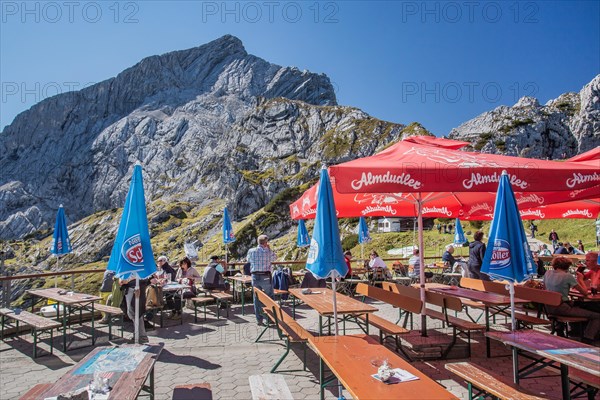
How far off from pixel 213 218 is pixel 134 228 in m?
67.5

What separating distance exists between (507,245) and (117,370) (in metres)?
4.46

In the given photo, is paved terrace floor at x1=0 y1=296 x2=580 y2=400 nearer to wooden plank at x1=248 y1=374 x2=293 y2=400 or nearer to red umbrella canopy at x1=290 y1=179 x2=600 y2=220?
wooden plank at x1=248 y1=374 x2=293 y2=400

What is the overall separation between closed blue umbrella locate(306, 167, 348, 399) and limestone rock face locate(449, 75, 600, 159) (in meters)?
62.1

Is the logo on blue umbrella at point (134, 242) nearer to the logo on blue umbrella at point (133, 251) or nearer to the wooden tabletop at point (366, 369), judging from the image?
the logo on blue umbrella at point (133, 251)

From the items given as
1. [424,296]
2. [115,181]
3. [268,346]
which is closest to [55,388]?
[268,346]

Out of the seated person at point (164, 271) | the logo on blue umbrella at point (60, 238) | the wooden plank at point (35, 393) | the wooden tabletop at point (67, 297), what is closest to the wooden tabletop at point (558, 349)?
the wooden plank at point (35, 393)

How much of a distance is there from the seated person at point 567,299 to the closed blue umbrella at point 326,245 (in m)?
4.59

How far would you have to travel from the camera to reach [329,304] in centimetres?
654

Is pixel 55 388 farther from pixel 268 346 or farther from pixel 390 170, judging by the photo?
pixel 268 346

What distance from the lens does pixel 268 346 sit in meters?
7.12

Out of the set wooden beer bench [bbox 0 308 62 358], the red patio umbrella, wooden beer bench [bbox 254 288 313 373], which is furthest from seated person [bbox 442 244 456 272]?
wooden beer bench [bbox 0 308 62 358]

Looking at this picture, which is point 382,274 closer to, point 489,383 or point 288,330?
point 288,330

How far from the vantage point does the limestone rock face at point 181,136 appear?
8100 cm

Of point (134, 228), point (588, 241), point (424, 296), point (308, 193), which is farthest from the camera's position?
point (588, 241)
